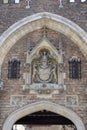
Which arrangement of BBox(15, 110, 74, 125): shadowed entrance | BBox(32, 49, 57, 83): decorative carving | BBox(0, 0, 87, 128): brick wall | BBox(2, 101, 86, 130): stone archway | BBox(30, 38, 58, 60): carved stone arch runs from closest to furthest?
BBox(2, 101, 86, 130): stone archway → BBox(0, 0, 87, 128): brick wall → BBox(32, 49, 57, 83): decorative carving → BBox(30, 38, 58, 60): carved stone arch → BBox(15, 110, 74, 125): shadowed entrance

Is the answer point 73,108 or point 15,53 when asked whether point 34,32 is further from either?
point 73,108

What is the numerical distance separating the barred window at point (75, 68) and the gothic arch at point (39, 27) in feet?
0.94

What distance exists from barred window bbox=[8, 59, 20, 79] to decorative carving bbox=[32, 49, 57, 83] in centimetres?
42

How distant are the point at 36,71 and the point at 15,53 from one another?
0.77m

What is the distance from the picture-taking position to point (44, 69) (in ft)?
32.2

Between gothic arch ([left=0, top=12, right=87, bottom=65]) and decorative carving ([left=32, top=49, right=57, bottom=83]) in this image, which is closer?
decorative carving ([left=32, top=49, right=57, bottom=83])

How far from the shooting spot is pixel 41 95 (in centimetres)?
958

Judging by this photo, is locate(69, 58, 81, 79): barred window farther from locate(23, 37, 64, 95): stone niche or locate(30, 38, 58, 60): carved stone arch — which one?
locate(30, 38, 58, 60): carved stone arch

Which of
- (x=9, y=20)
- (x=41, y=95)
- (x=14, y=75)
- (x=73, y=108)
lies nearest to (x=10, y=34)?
(x=9, y=20)

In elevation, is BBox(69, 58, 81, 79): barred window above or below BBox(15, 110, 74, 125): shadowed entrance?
above

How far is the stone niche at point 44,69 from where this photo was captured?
961cm

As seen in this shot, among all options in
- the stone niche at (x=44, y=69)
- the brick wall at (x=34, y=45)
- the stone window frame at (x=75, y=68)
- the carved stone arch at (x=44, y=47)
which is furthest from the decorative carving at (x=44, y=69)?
the stone window frame at (x=75, y=68)

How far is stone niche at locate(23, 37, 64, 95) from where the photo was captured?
31.5 ft

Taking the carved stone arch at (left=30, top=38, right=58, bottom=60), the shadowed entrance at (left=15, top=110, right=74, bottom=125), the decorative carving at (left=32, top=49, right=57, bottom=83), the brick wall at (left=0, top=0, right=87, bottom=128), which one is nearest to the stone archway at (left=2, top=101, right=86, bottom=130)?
the brick wall at (left=0, top=0, right=87, bottom=128)
